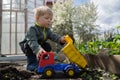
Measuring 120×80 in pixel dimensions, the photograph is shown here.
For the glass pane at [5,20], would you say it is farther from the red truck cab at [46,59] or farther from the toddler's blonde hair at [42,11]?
the red truck cab at [46,59]

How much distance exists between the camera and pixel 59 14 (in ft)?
54.3

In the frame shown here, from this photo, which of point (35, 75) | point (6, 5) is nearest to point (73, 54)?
point (35, 75)

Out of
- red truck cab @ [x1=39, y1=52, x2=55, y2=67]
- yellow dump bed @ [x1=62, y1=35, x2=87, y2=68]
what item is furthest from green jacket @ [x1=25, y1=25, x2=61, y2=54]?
yellow dump bed @ [x1=62, y1=35, x2=87, y2=68]

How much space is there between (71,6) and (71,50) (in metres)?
14.5

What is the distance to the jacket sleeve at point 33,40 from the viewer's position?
233 cm

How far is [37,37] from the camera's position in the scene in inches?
103

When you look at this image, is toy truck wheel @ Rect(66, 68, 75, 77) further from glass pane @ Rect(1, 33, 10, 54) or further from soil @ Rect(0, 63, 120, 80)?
glass pane @ Rect(1, 33, 10, 54)

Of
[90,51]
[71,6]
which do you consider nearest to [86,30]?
[71,6]

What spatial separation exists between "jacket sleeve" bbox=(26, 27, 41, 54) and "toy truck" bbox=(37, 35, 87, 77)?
0.13 metres

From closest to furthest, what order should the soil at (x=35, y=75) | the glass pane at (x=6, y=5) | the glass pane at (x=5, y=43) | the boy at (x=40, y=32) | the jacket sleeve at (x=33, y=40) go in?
the soil at (x=35, y=75)
the jacket sleeve at (x=33, y=40)
the boy at (x=40, y=32)
the glass pane at (x=5, y=43)
the glass pane at (x=6, y=5)

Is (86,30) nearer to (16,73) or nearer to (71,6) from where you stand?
(71,6)

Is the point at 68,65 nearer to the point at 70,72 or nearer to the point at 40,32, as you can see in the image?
the point at 70,72

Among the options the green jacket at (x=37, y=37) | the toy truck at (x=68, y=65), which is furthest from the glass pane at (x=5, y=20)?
the toy truck at (x=68, y=65)

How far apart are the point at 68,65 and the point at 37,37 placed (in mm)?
505
